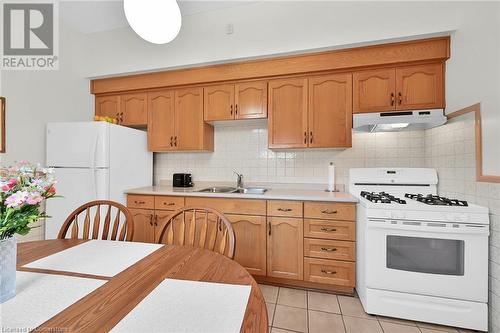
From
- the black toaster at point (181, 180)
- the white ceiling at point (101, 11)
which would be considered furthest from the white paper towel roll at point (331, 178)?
the white ceiling at point (101, 11)

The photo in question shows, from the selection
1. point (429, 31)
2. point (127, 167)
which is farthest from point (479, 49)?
point (127, 167)

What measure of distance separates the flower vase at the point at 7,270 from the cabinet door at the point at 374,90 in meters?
2.42

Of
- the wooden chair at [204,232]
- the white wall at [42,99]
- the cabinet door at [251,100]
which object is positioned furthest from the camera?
the cabinet door at [251,100]

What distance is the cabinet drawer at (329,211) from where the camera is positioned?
6.32 feet

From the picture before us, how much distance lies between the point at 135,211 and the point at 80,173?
2.11ft

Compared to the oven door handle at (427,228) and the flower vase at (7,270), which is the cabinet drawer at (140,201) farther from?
the oven door handle at (427,228)

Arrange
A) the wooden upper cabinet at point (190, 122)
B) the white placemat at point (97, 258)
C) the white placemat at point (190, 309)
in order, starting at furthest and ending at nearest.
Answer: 1. the wooden upper cabinet at point (190, 122)
2. the white placemat at point (97, 258)
3. the white placemat at point (190, 309)

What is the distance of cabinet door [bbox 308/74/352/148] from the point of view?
2.19m

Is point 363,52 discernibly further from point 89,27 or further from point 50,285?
point 89,27

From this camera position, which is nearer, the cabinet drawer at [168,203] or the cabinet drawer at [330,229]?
the cabinet drawer at [330,229]

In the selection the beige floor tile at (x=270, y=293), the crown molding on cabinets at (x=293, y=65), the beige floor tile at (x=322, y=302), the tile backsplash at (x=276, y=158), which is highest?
the crown molding on cabinets at (x=293, y=65)

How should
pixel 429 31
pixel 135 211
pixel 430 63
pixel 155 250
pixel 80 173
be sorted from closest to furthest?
pixel 155 250, pixel 429 31, pixel 430 63, pixel 80 173, pixel 135 211

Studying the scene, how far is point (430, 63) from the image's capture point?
2.01 m

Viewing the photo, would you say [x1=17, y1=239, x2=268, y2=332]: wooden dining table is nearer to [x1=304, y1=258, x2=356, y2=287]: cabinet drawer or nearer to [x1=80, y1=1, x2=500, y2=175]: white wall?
[x1=304, y1=258, x2=356, y2=287]: cabinet drawer
